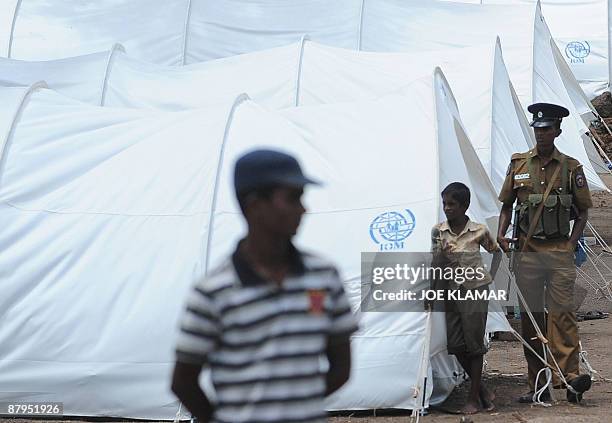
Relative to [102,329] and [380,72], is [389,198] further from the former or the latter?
[380,72]

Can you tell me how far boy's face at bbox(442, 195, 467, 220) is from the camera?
769 cm

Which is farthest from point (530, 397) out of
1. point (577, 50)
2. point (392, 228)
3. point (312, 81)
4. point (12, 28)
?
point (577, 50)

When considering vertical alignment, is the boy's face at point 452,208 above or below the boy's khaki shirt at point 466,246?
above

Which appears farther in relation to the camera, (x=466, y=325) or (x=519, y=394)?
(x=519, y=394)

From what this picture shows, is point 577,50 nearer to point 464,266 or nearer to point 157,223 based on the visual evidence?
point 464,266

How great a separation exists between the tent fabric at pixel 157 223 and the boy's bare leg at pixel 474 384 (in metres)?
0.21

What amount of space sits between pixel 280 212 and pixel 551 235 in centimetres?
503

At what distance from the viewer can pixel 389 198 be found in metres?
8.22

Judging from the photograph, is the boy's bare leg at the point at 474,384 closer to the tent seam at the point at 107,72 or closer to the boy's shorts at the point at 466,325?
the boy's shorts at the point at 466,325

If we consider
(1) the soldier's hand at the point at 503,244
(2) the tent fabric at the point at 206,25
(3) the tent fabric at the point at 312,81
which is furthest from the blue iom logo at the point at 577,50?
(1) the soldier's hand at the point at 503,244

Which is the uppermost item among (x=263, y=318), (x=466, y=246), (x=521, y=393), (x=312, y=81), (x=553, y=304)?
(x=312, y=81)

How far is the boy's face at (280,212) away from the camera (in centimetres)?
329

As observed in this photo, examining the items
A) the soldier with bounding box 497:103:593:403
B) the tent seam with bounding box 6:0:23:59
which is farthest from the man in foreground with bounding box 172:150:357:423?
the tent seam with bounding box 6:0:23:59

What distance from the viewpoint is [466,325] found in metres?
7.80
